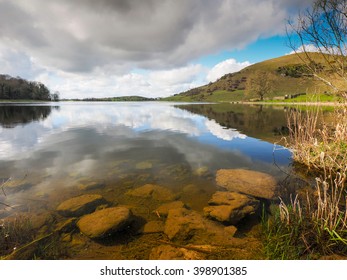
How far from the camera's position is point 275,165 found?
14.2 metres

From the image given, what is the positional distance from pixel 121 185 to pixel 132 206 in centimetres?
248

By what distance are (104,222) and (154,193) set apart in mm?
3373

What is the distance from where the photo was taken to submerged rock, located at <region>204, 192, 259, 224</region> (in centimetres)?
746

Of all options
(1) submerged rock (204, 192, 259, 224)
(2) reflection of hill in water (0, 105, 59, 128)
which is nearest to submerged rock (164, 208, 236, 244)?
(1) submerged rock (204, 192, 259, 224)

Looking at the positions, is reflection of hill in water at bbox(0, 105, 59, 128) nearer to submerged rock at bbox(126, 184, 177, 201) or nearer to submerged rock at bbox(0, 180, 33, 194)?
submerged rock at bbox(0, 180, 33, 194)

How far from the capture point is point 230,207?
7840 mm

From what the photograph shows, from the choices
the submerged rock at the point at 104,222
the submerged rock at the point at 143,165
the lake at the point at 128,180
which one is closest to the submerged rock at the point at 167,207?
the lake at the point at 128,180

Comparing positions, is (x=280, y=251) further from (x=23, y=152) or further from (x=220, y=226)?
(x=23, y=152)

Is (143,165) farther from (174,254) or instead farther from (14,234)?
(174,254)

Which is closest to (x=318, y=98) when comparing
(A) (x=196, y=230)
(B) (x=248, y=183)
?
(B) (x=248, y=183)

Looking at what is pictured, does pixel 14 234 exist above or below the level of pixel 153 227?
above

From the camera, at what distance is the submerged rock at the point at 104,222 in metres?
6.62

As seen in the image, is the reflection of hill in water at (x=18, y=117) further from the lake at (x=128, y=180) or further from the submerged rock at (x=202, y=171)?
the submerged rock at (x=202, y=171)
